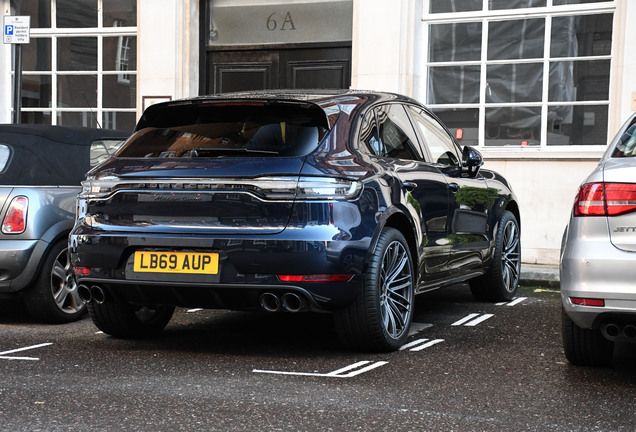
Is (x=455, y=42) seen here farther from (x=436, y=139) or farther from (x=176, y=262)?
(x=176, y=262)

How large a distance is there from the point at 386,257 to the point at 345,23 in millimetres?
7708

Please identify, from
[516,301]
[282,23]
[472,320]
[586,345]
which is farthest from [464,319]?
[282,23]

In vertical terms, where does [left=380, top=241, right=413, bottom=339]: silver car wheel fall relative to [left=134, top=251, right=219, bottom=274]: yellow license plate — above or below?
below

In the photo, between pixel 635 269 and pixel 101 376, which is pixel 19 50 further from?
pixel 635 269

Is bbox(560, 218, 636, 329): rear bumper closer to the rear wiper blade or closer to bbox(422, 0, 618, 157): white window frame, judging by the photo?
the rear wiper blade

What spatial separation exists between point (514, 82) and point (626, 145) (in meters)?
6.86

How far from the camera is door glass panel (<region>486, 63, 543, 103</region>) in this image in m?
11.8

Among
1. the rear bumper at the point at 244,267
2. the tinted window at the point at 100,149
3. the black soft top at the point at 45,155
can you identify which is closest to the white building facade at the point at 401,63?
the tinted window at the point at 100,149

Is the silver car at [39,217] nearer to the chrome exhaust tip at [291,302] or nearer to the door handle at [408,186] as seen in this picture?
the chrome exhaust tip at [291,302]

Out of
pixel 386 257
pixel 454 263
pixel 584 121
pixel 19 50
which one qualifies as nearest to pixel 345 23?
pixel 584 121

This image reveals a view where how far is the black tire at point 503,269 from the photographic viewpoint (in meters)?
8.12

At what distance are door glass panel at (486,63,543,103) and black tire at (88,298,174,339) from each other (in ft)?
21.8

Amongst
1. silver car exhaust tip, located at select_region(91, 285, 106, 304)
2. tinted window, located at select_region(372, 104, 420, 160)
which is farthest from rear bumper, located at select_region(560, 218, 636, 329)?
silver car exhaust tip, located at select_region(91, 285, 106, 304)

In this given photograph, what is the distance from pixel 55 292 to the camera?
23.5 ft
